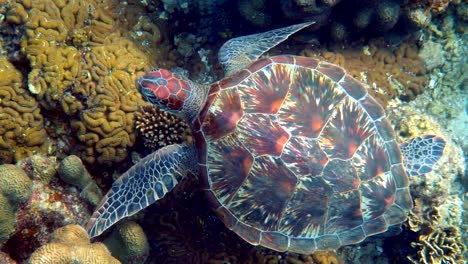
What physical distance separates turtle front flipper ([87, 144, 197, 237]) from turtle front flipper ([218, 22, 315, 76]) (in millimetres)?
1127

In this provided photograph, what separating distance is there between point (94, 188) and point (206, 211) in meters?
1.31

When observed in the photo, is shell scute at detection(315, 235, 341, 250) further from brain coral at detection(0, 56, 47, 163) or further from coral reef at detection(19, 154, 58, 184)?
brain coral at detection(0, 56, 47, 163)

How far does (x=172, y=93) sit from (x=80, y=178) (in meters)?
1.32

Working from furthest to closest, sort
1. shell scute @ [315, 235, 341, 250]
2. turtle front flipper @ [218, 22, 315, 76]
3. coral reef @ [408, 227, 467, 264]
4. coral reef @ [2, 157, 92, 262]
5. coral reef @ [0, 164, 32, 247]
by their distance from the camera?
coral reef @ [408, 227, 467, 264] < turtle front flipper @ [218, 22, 315, 76] < shell scute @ [315, 235, 341, 250] < coral reef @ [2, 157, 92, 262] < coral reef @ [0, 164, 32, 247]

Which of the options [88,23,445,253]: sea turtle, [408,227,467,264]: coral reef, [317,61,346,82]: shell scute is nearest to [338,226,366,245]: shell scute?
[88,23,445,253]: sea turtle

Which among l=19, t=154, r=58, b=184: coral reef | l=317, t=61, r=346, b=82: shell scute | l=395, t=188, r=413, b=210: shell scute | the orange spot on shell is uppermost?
l=317, t=61, r=346, b=82: shell scute

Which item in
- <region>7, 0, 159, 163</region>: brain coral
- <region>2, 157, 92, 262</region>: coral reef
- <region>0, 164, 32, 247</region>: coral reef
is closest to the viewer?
<region>0, 164, 32, 247</region>: coral reef

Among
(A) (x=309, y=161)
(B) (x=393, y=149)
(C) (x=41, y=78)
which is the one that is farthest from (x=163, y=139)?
(B) (x=393, y=149)

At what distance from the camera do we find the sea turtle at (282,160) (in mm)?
3299

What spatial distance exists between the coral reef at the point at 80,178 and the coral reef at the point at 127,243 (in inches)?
16.0

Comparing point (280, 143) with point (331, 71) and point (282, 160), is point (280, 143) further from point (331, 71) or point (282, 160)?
point (331, 71)

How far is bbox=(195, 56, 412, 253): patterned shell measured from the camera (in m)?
3.29

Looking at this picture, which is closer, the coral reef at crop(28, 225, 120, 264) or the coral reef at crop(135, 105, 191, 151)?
the coral reef at crop(28, 225, 120, 264)

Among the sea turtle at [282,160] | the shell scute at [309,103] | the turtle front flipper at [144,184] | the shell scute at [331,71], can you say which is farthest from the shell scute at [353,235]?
the turtle front flipper at [144,184]
